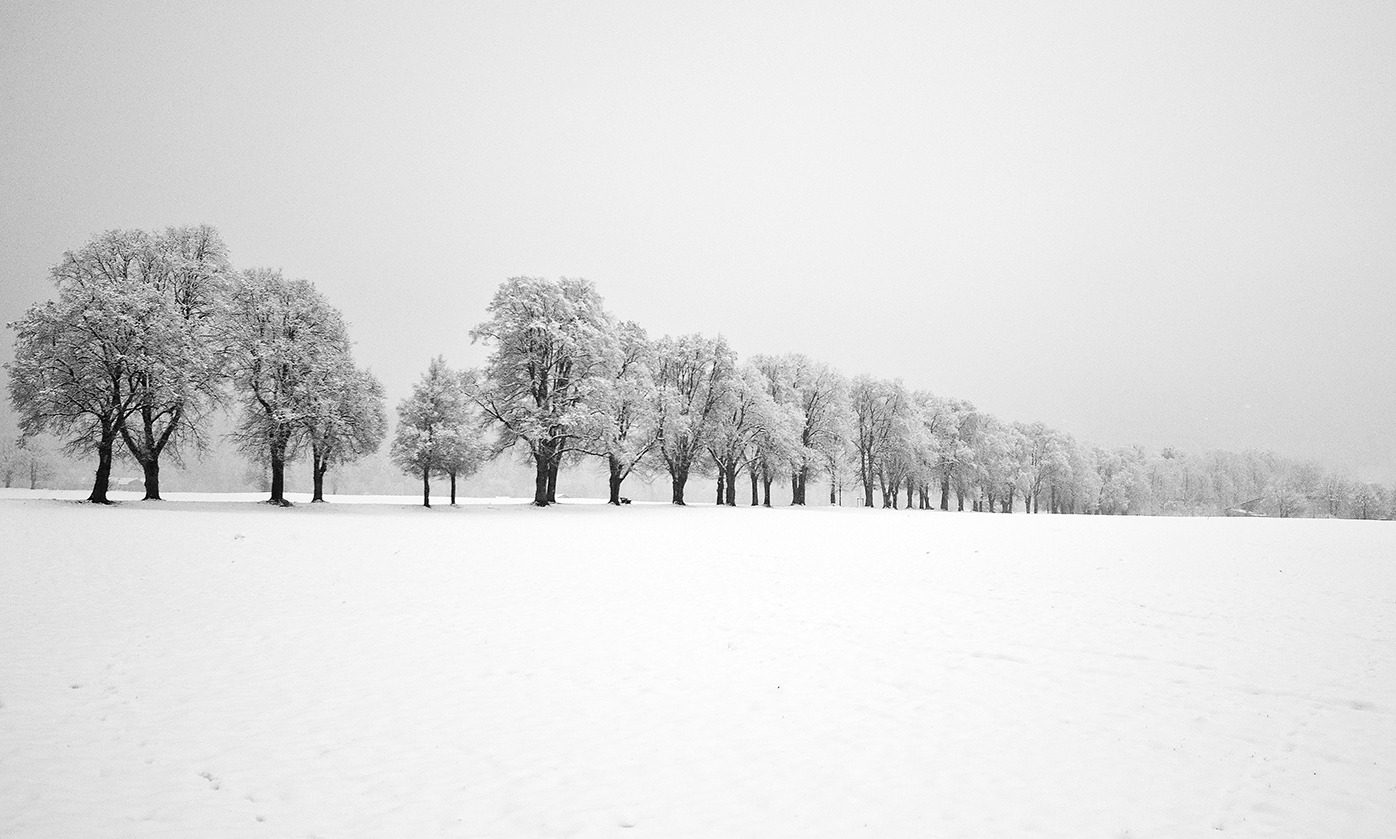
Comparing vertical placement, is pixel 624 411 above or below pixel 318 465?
above

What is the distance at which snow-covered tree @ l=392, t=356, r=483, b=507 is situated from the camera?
148 ft

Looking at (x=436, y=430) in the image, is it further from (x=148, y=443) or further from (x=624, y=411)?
(x=148, y=443)

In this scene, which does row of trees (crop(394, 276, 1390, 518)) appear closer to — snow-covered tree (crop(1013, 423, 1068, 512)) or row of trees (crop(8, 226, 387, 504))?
snow-covered tree (crop(1013, 423, 1068, 512))

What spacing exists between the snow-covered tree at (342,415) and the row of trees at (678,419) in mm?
4660

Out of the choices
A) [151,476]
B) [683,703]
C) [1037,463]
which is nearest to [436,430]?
[151,476]

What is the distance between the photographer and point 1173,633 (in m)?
11.2

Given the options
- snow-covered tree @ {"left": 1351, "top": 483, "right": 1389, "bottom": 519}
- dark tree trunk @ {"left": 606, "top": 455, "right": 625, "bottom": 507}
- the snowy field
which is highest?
dark tree trunk @ {"left": 606, "top": 455, "right": 625, "bottom": 507}

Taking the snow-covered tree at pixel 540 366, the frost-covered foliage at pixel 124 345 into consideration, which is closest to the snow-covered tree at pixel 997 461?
the snow-covered tree at pixel 540 366

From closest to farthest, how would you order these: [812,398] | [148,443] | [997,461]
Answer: [148,443]
[812,398]
[997,461]

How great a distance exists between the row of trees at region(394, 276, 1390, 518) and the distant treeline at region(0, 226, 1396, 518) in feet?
0.60

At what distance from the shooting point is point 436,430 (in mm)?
44500

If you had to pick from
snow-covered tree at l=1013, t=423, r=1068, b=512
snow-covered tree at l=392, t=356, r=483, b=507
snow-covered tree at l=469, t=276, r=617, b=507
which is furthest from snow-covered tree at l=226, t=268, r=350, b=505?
snow-covered tree at l=1013, t=423, r=1068, b=512

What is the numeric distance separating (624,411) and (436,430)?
47.2 ft

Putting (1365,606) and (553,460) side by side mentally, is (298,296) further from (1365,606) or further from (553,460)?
(1365,606)
